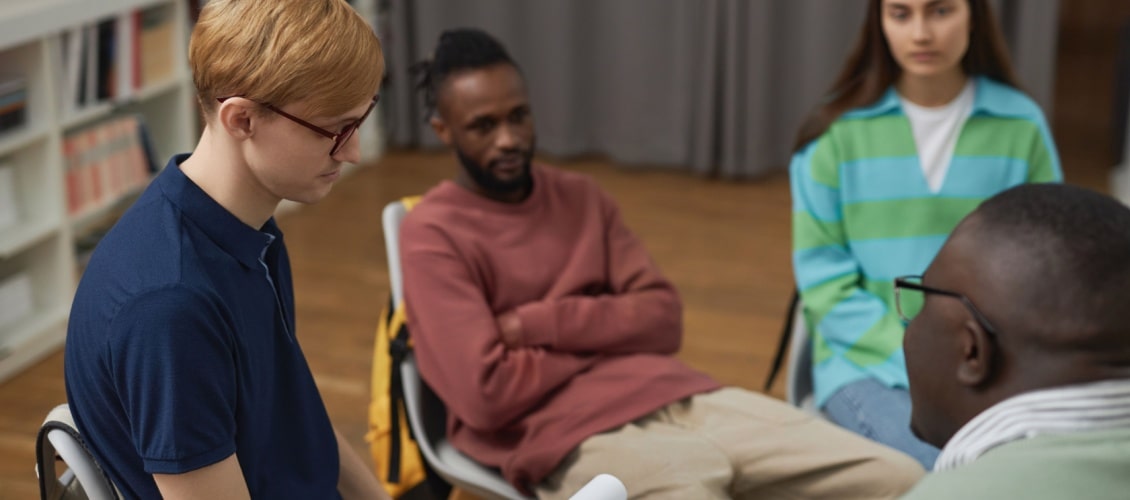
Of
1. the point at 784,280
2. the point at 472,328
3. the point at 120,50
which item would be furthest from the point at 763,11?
the point at 472,328

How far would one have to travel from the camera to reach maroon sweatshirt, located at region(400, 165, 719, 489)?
2.06 metres

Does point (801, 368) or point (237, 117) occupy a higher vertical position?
point (237, 117)

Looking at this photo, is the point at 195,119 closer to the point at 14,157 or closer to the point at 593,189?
the point at 14,157

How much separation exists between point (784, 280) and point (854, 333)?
1712 mm

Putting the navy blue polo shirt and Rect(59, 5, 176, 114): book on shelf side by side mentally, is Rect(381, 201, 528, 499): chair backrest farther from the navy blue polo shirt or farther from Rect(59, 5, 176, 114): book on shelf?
Rect(59, 5, 176, 114): book on shelf

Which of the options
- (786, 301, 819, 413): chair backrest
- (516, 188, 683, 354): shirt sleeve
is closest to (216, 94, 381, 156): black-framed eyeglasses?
(516, 188, 683, 354): shirt sleeve

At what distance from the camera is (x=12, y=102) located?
3.28 meters

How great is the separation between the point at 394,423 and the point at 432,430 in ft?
0.22

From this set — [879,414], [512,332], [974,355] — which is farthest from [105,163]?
[974,355]

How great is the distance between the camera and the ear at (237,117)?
133cm

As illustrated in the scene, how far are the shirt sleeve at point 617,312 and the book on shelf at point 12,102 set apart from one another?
5.83 feet

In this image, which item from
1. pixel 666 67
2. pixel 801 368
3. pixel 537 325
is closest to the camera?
pixel 537 325

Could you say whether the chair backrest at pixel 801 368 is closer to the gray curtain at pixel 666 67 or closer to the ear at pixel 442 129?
the ear at pixel 442 129

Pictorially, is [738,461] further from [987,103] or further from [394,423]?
[987,103]
